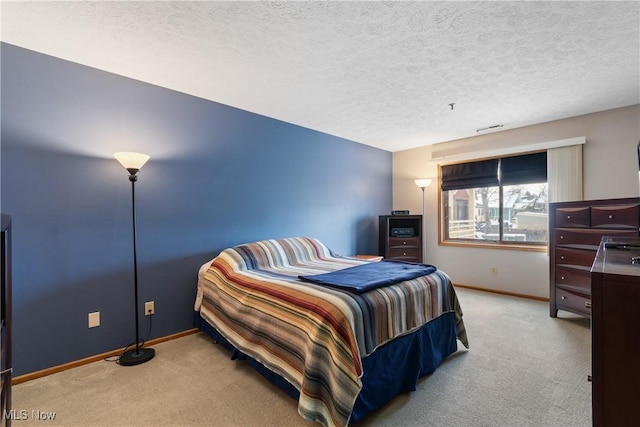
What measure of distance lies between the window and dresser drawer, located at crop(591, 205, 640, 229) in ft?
3.55

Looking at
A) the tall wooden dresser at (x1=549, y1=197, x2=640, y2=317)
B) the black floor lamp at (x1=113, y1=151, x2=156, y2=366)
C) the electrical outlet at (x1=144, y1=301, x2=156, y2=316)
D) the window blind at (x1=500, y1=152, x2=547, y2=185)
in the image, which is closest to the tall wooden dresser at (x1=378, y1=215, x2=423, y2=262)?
the window blind at (x1=500, y1=152, x2=547, y2=185)

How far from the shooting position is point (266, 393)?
6.09ft

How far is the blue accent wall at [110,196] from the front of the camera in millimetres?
2049

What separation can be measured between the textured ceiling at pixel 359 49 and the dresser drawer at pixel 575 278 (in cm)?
178

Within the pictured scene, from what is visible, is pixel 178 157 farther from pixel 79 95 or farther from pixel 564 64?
pixel 564 64

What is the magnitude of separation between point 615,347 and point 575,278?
Answer: 2774 mm

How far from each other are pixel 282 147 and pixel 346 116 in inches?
34.7

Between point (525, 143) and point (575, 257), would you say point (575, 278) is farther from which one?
point (525, 143)

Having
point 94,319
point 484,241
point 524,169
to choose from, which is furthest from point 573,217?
point 94,319

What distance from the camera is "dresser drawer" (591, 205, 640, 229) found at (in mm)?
2561

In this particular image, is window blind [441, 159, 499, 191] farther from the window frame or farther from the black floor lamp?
the black floor lamp

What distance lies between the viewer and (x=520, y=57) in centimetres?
218

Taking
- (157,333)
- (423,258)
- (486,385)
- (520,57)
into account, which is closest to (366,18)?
(520,57)
